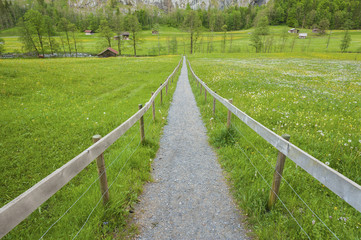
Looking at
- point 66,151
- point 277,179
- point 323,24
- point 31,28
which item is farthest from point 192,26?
point 277,179

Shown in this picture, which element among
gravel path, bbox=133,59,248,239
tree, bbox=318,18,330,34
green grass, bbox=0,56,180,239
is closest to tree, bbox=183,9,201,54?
green grass, bbox=0,56,180,239

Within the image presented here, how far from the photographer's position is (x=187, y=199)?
13.9 feet

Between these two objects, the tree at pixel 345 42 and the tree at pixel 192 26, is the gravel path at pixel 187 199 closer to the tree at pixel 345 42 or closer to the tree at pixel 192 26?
the tree at pixel 192 26

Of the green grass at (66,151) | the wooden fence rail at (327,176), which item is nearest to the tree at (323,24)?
the green grass at (66,151)

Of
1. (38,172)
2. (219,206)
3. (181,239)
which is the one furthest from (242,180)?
(38,172)

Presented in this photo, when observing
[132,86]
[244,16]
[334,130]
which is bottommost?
[132,86]

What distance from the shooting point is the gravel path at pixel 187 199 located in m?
3.43

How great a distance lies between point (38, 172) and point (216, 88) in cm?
→ 1217

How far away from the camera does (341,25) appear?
134750 millimetres

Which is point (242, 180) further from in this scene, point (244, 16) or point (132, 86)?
point (244, 16)

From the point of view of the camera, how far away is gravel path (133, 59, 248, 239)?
3.43 metres

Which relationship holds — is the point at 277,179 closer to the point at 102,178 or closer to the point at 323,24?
the point at 102,178

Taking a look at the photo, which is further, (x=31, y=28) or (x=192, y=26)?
(x=192, y=26)

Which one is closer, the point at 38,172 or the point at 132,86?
the point at 38,172
